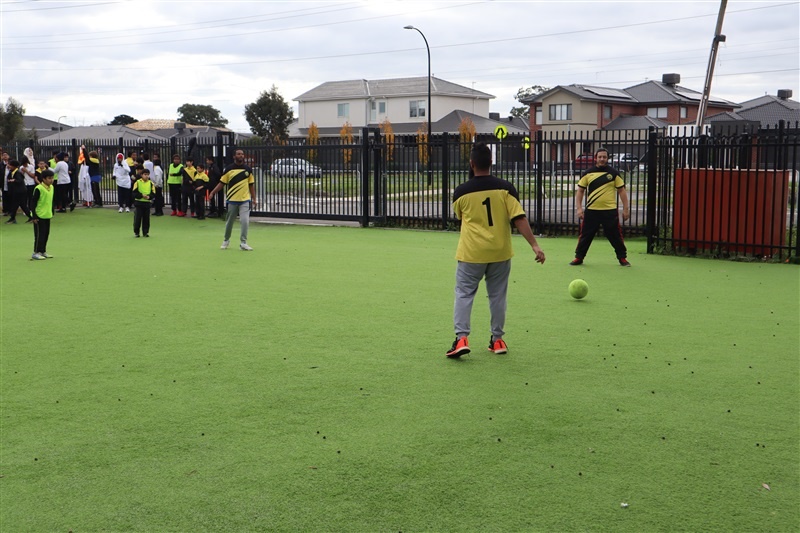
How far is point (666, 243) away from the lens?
15852mm

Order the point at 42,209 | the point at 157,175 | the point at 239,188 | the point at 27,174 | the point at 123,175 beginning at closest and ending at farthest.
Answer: the point at 42,209
the point at 239,188
the point at 27,174
the point at 157,175
the point at 123,175

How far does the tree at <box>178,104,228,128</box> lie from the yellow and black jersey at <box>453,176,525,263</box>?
10528cm

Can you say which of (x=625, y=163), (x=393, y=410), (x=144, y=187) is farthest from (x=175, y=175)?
(x=393, y=410)

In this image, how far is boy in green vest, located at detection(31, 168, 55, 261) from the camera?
14469 millimetres

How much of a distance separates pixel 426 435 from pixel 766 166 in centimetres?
1072

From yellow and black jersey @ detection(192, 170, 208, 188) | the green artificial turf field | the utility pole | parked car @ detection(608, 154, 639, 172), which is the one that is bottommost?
the green artificial turf field

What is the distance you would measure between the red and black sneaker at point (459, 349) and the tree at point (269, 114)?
7496cm

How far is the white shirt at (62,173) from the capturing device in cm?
2495

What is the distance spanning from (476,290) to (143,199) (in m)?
12.7

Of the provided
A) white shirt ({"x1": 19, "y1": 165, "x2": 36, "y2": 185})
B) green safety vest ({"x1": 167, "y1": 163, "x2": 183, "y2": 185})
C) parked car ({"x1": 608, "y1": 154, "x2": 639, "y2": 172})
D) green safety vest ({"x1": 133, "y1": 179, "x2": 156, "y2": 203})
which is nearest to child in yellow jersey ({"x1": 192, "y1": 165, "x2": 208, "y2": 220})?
green safety vest ({"x1": 167, "y1": 163, "x2": 183, "y2": 185})

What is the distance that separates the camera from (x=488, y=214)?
24.1 feet

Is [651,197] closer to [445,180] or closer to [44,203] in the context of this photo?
[445,180]

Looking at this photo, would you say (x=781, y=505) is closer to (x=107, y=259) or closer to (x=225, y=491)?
(x=225, y=491)

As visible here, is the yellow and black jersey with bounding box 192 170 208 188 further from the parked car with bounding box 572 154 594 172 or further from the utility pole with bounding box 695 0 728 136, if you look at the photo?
the utility pole with bounding box 695 0 728 136
